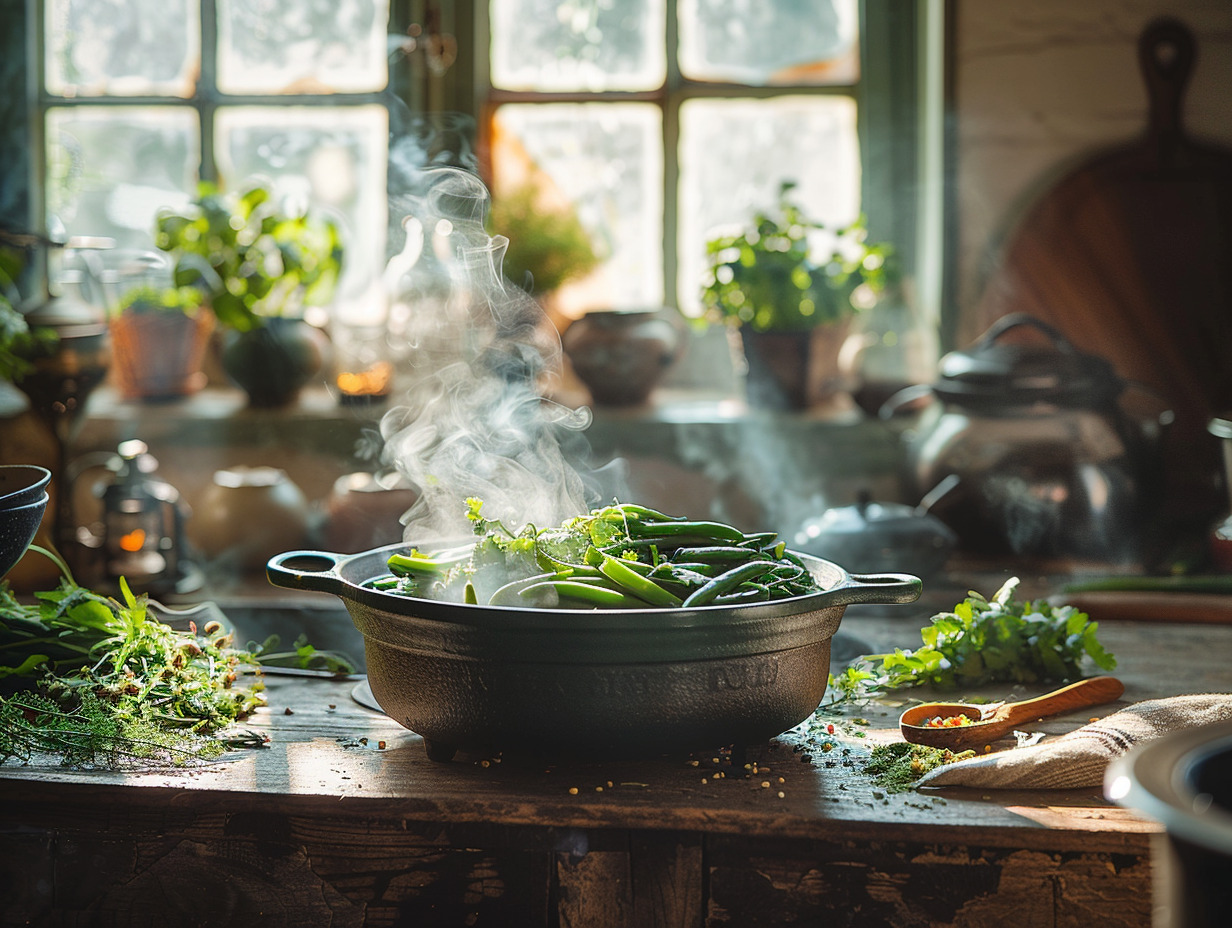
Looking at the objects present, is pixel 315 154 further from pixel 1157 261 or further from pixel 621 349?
pixel 1157 261

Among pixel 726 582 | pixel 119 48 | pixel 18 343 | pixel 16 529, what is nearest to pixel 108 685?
pixel 16 529

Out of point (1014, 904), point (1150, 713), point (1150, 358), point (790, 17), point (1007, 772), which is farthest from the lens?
point (790, 17)

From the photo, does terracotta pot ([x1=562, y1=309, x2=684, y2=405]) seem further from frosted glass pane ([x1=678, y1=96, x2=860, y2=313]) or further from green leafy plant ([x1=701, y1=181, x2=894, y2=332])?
frosted glass pane ([x1=678, y1=96, x2=860, y2=313])

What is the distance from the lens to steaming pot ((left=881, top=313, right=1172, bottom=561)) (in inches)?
124

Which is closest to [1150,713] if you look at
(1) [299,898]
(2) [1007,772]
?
(2) [1007,772]

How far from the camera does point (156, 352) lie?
4031 mm

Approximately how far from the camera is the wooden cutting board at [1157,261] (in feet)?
12.0

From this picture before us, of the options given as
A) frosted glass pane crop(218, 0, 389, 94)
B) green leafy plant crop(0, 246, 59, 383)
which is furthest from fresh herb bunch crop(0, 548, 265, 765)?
frosted glass pane crop(218, 0, 389, 94)

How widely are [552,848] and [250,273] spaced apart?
2.84m

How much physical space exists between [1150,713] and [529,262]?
259 cm

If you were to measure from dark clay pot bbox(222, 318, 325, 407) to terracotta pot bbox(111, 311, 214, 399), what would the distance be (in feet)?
0.67

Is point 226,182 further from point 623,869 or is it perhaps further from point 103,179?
point 623,869

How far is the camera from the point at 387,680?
178 centimetres

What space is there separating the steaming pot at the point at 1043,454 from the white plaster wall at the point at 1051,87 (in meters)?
0.79
